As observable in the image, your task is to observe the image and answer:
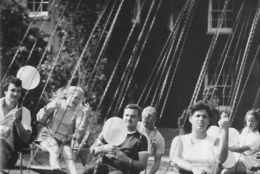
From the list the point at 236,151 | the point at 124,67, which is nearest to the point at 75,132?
the point at 236,151

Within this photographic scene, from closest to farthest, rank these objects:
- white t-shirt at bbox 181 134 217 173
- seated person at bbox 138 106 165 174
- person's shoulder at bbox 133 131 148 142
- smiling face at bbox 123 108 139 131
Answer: white t-shirt at bbox 181 134 217 173 < person's shoulder at bbox 133 131 148 142 < smiling face at bbox 123 108 139 131 < seated person at bbox 138 106 165 174

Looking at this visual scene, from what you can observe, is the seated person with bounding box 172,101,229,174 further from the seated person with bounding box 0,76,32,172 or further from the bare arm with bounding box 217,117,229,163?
the seated person with bounding box 0,76,32,172

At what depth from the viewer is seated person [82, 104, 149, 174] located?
7.49 meters

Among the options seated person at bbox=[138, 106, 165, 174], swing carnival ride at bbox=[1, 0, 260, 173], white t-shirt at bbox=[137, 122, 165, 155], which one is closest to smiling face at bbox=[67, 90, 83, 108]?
seated person at bbox=[138, 106, 165, 174]

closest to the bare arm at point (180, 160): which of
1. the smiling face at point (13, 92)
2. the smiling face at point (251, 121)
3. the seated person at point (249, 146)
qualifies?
the seated person at point (249, 146)

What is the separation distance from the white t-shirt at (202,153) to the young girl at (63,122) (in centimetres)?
261

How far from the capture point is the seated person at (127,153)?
7492 millimetres

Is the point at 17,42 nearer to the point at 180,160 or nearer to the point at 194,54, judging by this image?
the point at 194,54

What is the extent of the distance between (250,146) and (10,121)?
3.14 meters

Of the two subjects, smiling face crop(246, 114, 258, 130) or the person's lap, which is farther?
smiling face crop(246, 114, 258, 130)

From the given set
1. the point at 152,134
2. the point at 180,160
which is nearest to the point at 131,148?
the point at 180,160

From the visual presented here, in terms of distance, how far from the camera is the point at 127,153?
7.65 meters

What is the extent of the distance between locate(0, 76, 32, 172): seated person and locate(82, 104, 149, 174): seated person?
935mm

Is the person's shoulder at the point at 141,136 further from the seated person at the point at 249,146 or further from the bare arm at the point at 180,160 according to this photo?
the seated person at the point at 249,146
